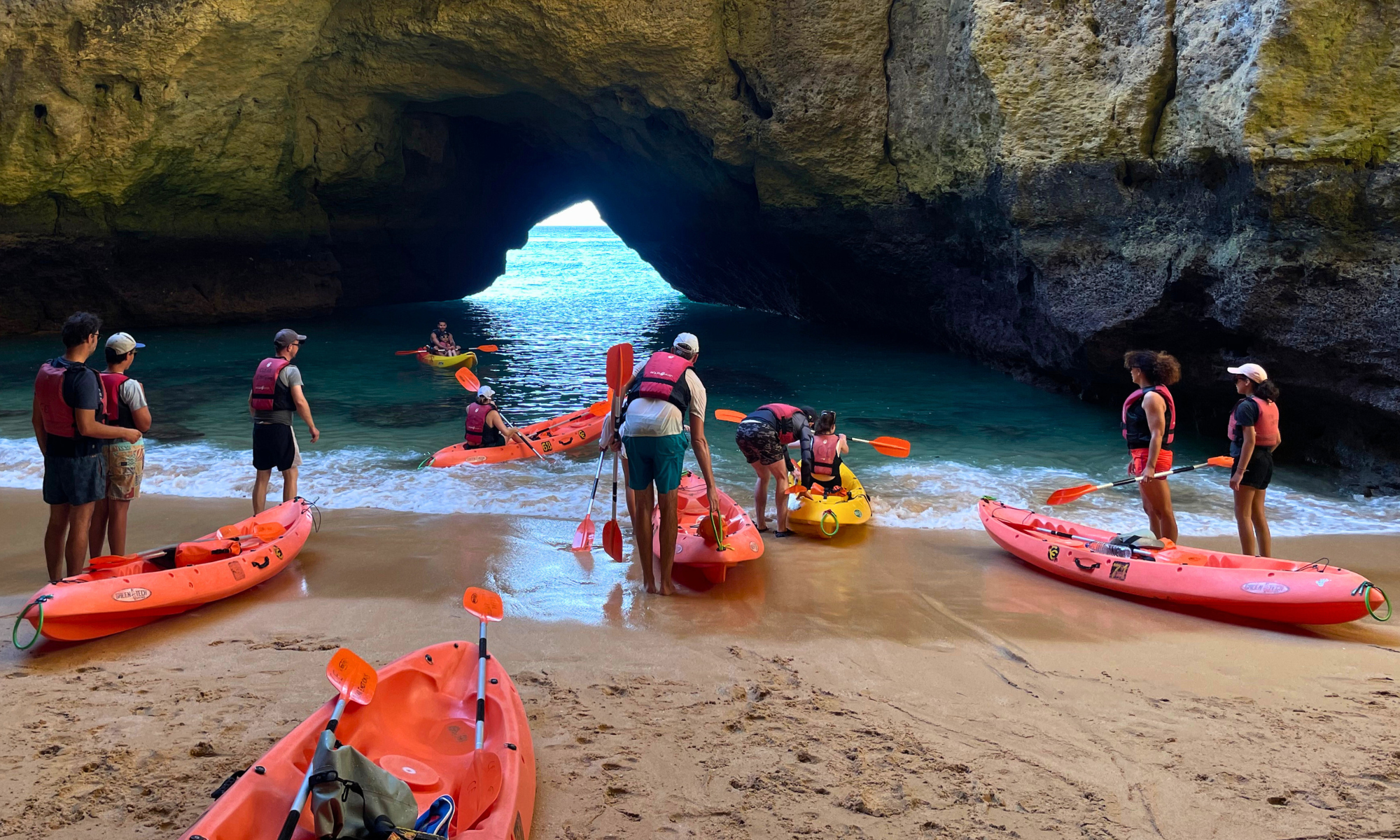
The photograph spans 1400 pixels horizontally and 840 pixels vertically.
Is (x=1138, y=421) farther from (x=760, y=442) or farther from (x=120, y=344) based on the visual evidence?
(x=120, y=344)

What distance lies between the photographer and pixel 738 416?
7.63 meters

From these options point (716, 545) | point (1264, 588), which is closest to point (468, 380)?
point (716, 545)

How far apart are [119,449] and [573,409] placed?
287 inches

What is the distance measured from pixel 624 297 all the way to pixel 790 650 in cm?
2776

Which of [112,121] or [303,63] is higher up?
[303,63]

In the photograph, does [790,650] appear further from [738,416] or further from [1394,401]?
[1394,401]

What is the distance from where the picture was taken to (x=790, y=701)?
12.4ft

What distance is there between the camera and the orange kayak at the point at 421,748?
255 centimetres

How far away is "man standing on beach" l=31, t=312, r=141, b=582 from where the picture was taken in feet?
15.0

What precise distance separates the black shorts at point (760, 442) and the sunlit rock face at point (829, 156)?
555cm

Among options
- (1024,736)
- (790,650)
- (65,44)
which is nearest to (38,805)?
(790,650)

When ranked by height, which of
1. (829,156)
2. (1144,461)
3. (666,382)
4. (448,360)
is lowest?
(448,360)

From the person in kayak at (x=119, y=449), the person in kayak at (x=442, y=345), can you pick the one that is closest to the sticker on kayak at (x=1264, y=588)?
the person in kayak at (x=119, y=449)

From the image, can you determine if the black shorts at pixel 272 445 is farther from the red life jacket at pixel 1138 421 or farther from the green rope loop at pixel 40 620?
the red life jacket at pixel 1138 421
